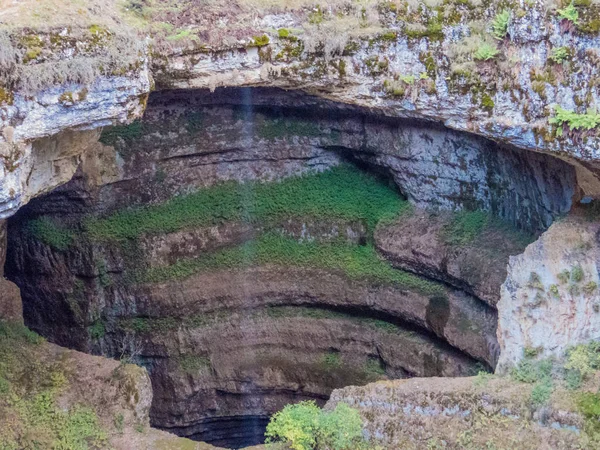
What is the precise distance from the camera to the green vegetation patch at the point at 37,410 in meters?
12.0

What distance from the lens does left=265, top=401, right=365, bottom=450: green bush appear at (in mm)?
11438

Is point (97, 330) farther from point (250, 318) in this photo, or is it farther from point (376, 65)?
point (376, 65)

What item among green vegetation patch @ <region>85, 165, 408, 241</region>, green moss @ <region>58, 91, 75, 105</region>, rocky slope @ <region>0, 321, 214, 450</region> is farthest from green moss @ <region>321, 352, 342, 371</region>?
green moss @ <region>58, 91, 75, 105</region>

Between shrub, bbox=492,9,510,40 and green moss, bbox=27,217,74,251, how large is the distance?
10613 mm

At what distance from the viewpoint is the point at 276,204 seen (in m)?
18.3

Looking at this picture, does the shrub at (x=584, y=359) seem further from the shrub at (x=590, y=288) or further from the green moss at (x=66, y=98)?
the green moss at (x=66, y=98)

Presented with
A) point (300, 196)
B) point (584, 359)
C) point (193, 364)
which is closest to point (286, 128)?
point (300, 196)

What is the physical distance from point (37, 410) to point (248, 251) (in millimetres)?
7029

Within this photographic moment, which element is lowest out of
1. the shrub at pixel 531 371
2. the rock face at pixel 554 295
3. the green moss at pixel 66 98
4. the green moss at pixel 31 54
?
the shrub at pixel 531 371

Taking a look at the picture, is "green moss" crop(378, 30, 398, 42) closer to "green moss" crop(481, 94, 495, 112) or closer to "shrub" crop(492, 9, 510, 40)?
"shrub" crop(492, 9, 510, 40)

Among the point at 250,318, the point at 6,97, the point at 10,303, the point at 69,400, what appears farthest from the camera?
the point at 250,318

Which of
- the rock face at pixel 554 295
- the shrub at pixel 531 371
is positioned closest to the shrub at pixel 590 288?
the rock face at pixel 554 295

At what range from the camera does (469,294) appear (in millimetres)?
15477

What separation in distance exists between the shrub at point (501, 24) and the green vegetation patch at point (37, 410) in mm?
8842
